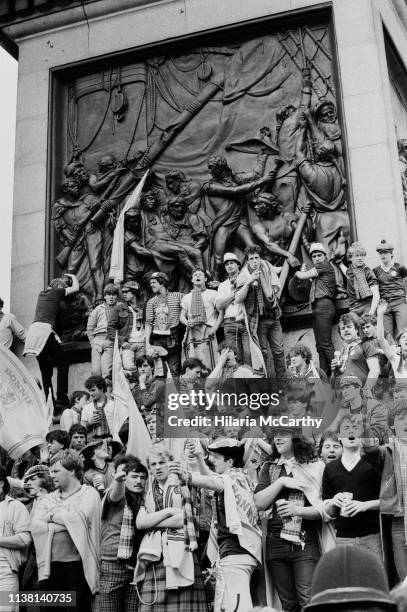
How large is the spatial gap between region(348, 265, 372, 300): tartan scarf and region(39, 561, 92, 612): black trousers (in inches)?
250

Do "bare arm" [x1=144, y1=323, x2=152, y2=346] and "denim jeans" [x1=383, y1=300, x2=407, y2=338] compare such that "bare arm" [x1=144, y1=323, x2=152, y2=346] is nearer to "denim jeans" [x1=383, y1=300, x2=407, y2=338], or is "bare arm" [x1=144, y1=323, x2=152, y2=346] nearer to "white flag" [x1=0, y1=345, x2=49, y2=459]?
"white flag" [x1=0, y1=345, x2=49, y2=459]

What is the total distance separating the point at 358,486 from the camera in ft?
24.8

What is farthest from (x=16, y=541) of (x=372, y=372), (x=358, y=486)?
(x=372, y=372)

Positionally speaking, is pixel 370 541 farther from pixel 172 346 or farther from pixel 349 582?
pixel 172 346

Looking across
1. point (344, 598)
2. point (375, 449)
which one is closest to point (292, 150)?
point (375, 449)

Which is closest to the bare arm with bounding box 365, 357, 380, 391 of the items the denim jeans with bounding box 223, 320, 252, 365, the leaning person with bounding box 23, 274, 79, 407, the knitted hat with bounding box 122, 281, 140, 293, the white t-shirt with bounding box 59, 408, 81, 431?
the denim jeans with bounding box 223, 320, 252, 365

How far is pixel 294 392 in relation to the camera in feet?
30.5

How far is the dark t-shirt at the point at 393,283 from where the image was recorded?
43.5 ft

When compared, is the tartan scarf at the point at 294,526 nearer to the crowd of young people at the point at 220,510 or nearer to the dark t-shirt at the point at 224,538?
the crowd of young people at the point at 220,510

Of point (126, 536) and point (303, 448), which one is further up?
point (303, 448)

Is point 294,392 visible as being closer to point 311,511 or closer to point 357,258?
point 311,511

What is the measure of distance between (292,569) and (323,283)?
284 inches

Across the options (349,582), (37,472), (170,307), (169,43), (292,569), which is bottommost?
(349,582)

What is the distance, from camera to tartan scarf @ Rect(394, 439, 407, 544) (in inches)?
294
